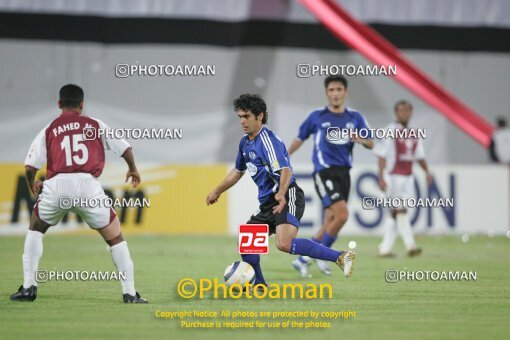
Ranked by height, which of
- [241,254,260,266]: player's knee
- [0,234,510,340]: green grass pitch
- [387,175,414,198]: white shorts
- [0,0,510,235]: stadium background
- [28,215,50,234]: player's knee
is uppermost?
[0,0,510,235]: stadium background

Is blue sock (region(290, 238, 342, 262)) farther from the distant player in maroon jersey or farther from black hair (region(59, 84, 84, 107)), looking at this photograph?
black hair (region(59, 84, 84, 107))

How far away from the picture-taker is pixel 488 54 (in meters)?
24.7

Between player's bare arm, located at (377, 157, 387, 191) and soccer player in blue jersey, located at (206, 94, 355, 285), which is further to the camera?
player's bare arm, located at (377, 157, 387, 191)

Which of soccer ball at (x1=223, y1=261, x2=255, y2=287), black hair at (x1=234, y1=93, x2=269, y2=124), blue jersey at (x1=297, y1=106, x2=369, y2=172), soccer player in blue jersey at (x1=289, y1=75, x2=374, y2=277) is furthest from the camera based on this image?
blue jersey at (x1=297, y1=106, x2=369, y2=172)

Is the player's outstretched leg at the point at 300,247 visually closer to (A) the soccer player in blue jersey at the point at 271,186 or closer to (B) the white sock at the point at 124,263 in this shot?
(A) the soccer player in blue jersey at the point at 271,186

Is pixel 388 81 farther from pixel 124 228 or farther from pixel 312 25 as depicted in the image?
pixel 124 228

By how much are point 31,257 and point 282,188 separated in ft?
8.15

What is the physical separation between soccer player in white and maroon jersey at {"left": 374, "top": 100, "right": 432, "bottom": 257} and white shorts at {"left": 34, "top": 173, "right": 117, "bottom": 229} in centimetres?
713

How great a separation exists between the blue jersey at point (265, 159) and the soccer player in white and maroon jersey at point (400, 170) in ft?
18.6

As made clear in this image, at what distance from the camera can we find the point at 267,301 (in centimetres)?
962

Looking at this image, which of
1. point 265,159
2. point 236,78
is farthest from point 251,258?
point 236,78

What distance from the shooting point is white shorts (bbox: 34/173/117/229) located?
9.24m

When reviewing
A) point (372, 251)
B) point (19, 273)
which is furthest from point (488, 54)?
point (19, 273)

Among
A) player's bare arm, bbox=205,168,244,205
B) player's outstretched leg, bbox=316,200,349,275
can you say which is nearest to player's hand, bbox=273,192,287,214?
player's bare arm, bbox=205,168,244,205
